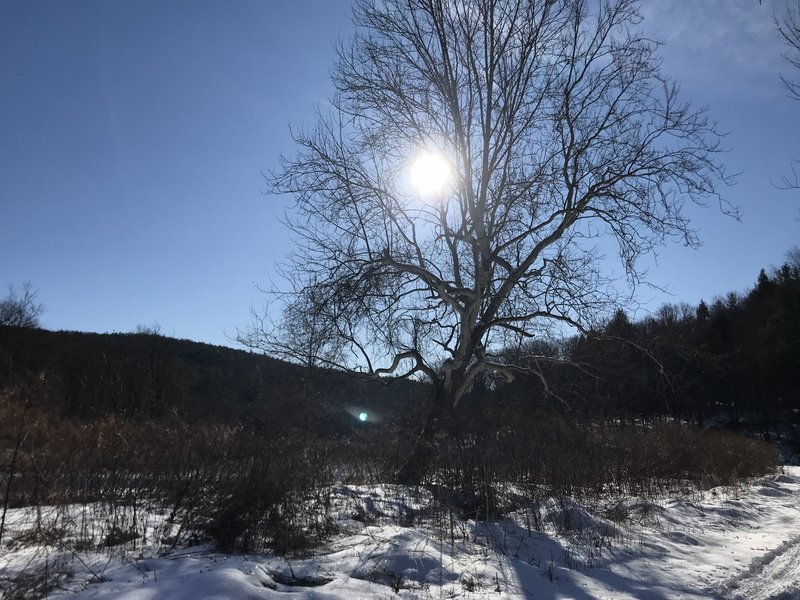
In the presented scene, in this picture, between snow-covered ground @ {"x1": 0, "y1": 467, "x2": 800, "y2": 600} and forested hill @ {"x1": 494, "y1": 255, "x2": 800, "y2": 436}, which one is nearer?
snow-covered ground @ {"x1": 0, "y1": 467, "x2": 800, "y2": 600}

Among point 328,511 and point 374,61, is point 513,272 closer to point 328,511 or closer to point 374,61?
point 374,61

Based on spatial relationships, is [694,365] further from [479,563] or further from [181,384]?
[181,384]

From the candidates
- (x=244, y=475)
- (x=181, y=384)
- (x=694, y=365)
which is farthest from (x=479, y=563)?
(x=181, y=384)

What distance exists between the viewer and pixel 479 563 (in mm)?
5086

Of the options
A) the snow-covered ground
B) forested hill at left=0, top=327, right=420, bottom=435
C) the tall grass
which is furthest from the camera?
forested hill at left=0, top=327, right=420, bottom=435

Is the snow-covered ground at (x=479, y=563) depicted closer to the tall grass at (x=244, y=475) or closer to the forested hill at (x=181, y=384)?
the tall grass at (x=244, y=475)

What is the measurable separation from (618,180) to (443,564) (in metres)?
8.49

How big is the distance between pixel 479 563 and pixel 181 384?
24534mm

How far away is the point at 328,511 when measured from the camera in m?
6.27

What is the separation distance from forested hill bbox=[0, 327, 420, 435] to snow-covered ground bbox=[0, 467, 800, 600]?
9.59ft

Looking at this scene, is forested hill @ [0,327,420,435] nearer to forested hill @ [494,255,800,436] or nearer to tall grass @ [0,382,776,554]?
tall grass @ [0,382,776,554]

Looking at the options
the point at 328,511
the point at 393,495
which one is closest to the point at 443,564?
the point at 328,511

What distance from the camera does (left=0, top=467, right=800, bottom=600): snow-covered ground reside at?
3879 millimetres

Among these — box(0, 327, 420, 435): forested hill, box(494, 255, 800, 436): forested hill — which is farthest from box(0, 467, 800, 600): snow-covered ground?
box(494, 255, 800, 436): forested hill
